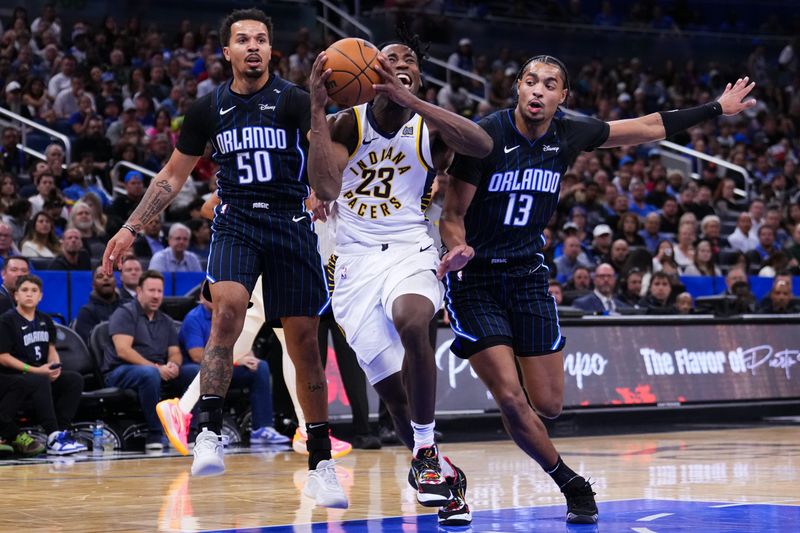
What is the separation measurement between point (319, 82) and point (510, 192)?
1.14 meters

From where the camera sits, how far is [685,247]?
54.2 feet

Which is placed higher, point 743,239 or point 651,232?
point 651,232

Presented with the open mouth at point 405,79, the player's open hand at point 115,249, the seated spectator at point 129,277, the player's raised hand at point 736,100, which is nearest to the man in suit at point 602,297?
the seated spectator at point 129,277

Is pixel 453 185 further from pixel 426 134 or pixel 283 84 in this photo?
pixel 283 84

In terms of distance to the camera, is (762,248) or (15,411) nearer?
(15,411)

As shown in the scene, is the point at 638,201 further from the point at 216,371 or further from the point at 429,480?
the point at 429,480

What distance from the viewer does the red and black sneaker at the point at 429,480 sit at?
5.73 meters

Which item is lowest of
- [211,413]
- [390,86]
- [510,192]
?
[211,413]

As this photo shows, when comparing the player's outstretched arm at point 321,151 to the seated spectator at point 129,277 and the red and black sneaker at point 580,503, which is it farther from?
the seated spectator at point 129,277

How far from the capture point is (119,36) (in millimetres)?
19109

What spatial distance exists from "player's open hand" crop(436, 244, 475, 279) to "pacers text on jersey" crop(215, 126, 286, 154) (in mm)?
1075

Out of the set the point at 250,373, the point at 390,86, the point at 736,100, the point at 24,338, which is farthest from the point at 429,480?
the point at 24,338

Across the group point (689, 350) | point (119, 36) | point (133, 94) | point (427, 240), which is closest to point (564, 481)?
point (427, 240)

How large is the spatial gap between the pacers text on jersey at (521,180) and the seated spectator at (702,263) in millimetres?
10264
